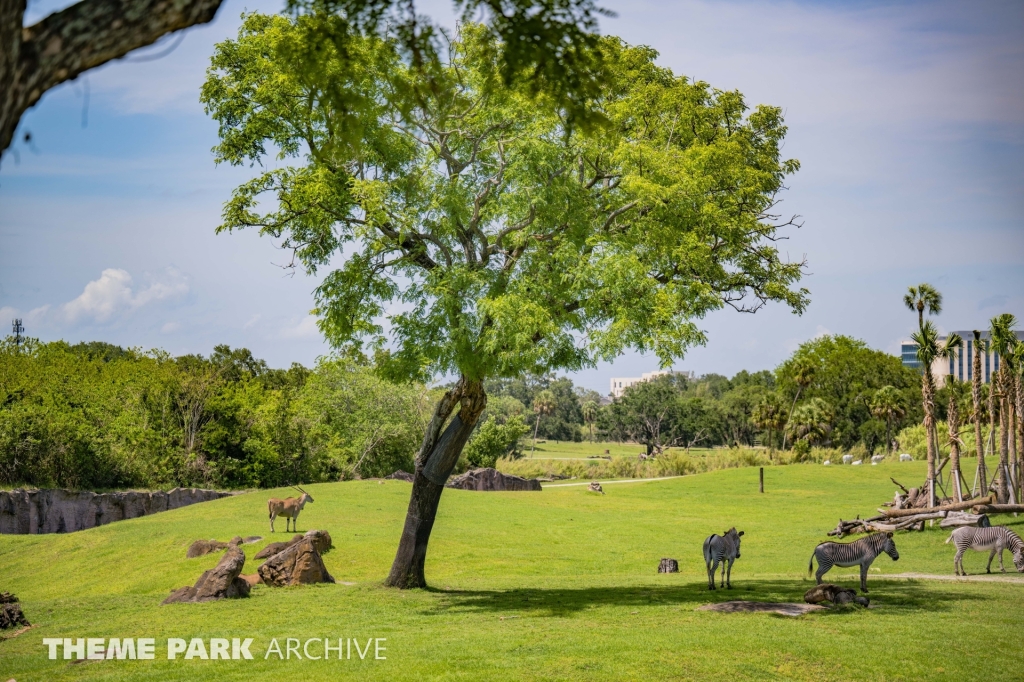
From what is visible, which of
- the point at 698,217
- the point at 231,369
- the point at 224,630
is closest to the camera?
the point at 224,630

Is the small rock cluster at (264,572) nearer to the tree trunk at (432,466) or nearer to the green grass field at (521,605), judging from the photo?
the green grass field at (521,605)

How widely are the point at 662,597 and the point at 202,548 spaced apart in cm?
1279

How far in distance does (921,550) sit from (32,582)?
24361 millimetres

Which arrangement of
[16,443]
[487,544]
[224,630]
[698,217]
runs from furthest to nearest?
1. [16,443]
2. [487,544]
3. [698,217]
4. [224,630]

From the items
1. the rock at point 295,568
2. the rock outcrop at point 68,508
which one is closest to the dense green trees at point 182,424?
the rock outcrop at point 68,508

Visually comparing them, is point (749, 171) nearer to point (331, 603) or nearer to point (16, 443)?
point (331, 603)

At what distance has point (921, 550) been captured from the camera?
24.4 metres

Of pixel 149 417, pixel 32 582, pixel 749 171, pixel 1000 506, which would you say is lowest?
pixel 32 582

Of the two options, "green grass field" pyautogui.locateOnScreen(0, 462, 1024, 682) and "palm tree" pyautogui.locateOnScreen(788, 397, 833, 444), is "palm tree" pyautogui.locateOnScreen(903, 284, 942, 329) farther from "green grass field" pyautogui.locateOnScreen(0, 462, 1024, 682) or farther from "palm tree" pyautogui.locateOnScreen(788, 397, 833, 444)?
"palm tree" pyautogui.locateOnScreen(788, 397, 833, 444)

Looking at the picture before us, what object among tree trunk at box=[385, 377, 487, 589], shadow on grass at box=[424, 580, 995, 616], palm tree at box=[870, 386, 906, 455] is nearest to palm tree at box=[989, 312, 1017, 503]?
shadow on grass at box=[424, 580, 995, 616]

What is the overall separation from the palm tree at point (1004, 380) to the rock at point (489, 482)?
2418cm

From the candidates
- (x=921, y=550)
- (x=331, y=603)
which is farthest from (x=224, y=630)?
(x=921, y=550)

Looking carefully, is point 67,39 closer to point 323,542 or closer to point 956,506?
point 323,542

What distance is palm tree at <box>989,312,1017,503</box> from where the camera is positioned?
2845 centimetres
